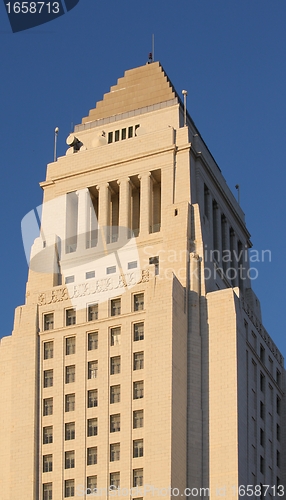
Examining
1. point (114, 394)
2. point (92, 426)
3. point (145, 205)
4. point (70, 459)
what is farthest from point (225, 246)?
point (70, 459)

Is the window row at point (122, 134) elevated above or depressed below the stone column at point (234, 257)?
above

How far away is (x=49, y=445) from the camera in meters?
80.8

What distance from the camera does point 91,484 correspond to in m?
78.4

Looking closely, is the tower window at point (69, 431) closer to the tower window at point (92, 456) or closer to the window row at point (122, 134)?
the tower window at point (92, 456)

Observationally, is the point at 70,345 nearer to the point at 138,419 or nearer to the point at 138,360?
the point at 138,360

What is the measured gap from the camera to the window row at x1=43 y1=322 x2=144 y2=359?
81938 mm

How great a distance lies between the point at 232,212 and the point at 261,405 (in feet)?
61.9

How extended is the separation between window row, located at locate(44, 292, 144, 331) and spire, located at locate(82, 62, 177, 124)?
19336 mm

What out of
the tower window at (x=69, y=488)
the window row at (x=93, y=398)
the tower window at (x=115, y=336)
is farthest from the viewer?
the tower window at (x=115, y=336)

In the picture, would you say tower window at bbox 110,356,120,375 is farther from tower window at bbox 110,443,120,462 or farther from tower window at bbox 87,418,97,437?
tower window at bbox 110,443,120,462

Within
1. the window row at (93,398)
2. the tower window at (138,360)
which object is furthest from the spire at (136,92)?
the window row at (93,398)

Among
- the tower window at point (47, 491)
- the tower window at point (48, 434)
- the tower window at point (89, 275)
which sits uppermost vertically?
the tower window at point (89, 275)

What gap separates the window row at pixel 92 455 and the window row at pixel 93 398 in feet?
10.1

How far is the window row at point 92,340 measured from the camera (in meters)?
81.9
